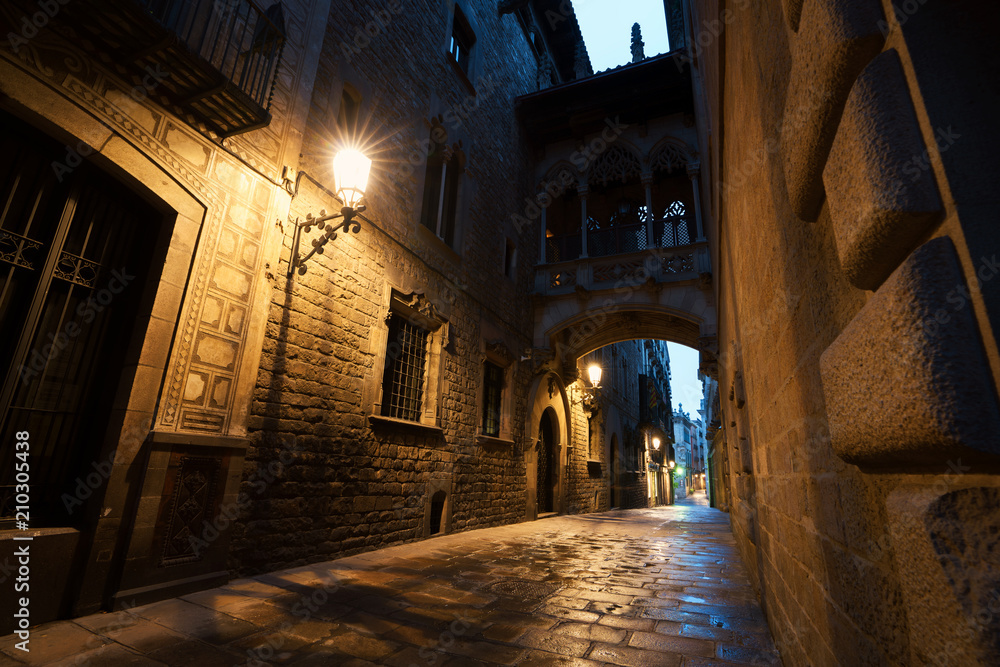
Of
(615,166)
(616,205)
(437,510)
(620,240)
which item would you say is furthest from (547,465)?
(615,166)

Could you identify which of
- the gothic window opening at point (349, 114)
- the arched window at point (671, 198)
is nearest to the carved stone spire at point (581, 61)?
the arched window at point (671, 198)

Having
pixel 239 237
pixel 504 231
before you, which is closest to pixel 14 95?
pixel 239 237

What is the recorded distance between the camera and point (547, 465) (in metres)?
11.8

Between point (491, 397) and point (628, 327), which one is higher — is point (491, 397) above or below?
below

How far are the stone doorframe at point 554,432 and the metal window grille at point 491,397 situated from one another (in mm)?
1184

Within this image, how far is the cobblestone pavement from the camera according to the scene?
93.9 inches

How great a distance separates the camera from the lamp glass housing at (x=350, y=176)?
4.59m

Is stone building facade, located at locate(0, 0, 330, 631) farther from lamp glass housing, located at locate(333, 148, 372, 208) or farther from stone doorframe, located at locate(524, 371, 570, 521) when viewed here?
stone doorframe, located at locate(524, 371, 570, 521)

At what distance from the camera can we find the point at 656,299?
33.6 feet

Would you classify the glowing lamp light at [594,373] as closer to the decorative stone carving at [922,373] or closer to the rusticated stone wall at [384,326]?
the rusticated stone wall at [384,326]

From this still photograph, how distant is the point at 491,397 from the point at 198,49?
276 inches

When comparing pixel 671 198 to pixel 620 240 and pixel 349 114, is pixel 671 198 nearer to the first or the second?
pixel 620 240

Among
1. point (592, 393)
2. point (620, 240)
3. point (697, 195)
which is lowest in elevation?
point (592, 393)

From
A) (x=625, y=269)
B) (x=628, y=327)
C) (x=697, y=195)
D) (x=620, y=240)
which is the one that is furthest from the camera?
(x=628, y=327)
